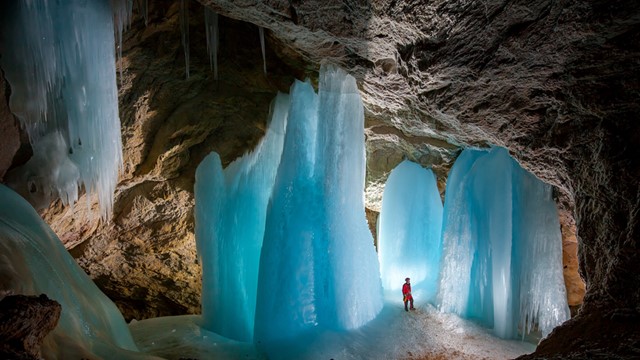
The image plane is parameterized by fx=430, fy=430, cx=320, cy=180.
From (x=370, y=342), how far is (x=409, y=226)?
394cm

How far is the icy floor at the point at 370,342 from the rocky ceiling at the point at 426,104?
2238 mm

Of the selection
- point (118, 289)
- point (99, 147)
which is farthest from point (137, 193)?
point (118, 289)

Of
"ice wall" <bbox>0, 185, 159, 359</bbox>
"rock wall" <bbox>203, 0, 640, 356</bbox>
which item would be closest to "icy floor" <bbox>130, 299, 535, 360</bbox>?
"ice wall" <bbox>0, 185, 159, 359</bbox>

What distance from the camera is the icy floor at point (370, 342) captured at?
17.2 ft

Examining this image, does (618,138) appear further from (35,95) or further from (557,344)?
(35,95)

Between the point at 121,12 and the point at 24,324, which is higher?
the point at 121,12

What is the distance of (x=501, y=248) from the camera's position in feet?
Result: 22.5

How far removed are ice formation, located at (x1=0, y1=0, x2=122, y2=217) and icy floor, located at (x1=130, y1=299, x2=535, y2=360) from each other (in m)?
2.48

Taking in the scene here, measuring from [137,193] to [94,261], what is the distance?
2.00 metres

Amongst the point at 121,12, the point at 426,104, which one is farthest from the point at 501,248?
the point at 121,12

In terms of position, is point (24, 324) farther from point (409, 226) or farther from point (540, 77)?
point (409, 226)

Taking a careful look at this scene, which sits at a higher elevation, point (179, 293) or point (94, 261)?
point (94, 261)

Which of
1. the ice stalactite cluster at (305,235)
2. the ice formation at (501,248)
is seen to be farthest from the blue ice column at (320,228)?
the ice formation at (501,248)

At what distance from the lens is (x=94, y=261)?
27.2 feet
